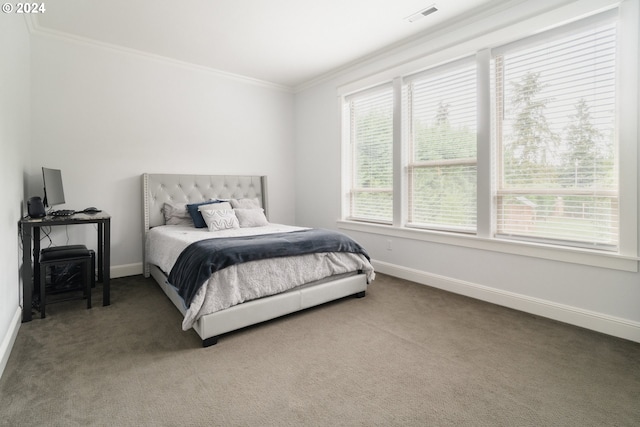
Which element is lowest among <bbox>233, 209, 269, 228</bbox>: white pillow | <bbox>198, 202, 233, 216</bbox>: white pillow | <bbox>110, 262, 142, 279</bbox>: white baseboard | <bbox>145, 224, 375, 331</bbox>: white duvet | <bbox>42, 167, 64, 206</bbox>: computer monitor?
<bbox>110, 262, 142, 279</bbox>: white baseboard

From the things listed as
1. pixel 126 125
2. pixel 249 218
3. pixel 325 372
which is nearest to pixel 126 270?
pixel 249 218

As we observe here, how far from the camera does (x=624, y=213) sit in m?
2.37

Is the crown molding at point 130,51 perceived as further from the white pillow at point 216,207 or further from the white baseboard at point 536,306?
the white baseboard at point 536,306

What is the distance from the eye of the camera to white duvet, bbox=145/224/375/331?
2299 millimetres

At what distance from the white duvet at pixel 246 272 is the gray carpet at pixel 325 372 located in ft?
0.95

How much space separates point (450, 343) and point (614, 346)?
3.68 ft

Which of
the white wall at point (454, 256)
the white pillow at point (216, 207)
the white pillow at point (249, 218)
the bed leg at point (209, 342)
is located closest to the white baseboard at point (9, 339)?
the bed leg at point (209, 342)

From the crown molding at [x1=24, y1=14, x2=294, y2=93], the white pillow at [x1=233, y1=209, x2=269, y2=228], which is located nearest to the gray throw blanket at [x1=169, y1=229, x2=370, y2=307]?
the white pillow at [x1=233, y1=209, x2=269, y2=228]

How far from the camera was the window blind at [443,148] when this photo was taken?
3326 millimetres

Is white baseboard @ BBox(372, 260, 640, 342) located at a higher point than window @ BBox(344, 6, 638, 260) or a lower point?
lower

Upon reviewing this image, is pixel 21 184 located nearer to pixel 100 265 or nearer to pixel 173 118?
pixel 100 265

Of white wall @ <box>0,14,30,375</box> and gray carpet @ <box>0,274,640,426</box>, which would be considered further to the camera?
white wall @ <box>0,14,30,375</box>

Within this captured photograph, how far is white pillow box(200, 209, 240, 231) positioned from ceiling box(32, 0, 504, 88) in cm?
194

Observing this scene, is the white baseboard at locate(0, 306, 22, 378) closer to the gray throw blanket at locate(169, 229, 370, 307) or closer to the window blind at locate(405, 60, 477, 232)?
the gray throw blanket at locate(169, 229, 370, 307)
